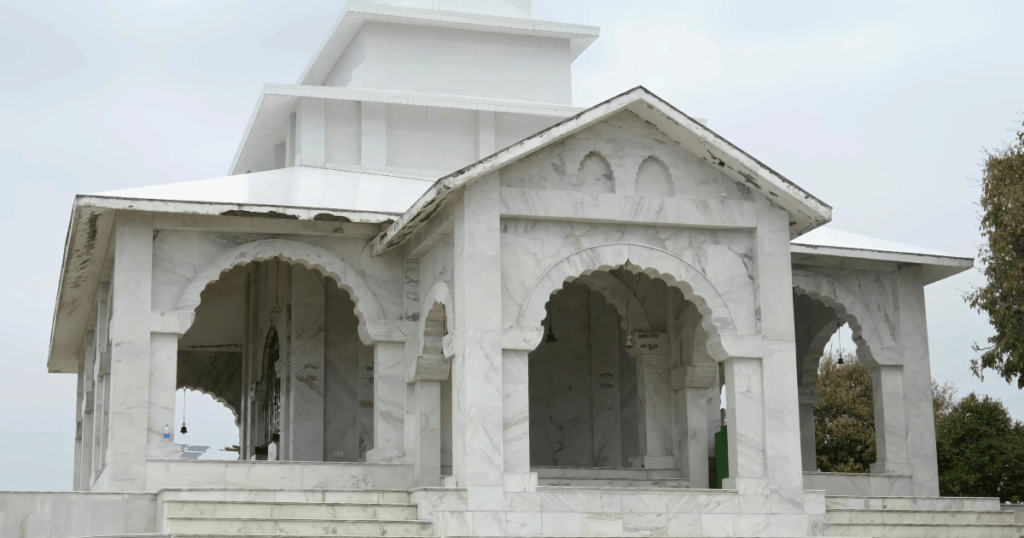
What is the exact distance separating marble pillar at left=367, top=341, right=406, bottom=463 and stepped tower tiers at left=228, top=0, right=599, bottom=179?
18.3 ft

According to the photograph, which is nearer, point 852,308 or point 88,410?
point 852,308

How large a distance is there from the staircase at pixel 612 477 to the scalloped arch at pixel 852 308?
3.57 m

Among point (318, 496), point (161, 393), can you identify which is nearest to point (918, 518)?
point (318, 496)

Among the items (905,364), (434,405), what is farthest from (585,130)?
(905,364)

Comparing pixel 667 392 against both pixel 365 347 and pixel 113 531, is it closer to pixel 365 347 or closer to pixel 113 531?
pixel 365 347

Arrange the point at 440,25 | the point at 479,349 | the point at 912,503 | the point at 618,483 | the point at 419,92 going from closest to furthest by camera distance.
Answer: the point at 479,349
the point at 912,503
the point at 618,483
the point at 419,92
the point at 440,25

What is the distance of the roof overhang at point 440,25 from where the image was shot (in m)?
24.1

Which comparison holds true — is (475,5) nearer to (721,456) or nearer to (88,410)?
(721,456)

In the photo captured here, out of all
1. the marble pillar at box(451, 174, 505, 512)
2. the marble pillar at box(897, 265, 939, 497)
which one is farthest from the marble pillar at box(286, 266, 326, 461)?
the marble pillar at box(897, 265, 939, 497)

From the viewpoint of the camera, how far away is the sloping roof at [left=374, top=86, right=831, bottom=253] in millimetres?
15172

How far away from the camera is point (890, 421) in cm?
1953

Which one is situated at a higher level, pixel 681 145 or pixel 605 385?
pixel 681 145

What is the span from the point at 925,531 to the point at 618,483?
15.8 ft

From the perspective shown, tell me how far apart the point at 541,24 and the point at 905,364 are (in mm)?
10244
